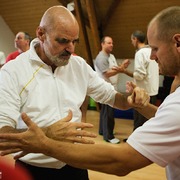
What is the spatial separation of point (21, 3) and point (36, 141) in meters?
5.81

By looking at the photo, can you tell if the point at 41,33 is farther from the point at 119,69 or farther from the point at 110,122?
the point at 110,122

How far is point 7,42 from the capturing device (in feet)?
24.1

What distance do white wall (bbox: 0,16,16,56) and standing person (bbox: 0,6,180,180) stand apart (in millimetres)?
6602

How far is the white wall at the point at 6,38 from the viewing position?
7.12m

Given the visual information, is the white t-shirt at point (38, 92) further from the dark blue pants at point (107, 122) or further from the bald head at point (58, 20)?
the dark blue pants at point (107, 122)

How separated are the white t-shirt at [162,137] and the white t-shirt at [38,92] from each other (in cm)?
62

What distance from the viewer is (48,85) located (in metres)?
1.47

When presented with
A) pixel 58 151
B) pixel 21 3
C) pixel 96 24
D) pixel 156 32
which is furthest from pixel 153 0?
pixel 58 151

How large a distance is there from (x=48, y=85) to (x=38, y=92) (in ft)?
0.27

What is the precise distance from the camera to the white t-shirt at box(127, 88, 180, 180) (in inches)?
35.2

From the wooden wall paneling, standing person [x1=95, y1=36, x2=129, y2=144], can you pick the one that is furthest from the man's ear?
the wooden wall paneling

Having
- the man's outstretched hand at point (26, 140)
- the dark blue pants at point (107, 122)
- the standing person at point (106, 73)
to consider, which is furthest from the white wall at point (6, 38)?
the man's outstretched hand at point (26, 140)

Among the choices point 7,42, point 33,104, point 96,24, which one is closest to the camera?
point 33,104

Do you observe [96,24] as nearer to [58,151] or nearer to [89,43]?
[89,43]
